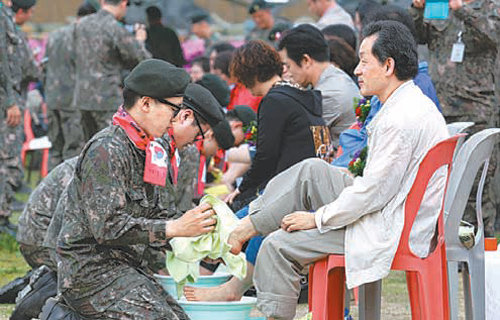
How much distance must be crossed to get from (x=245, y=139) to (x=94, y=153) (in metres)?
2.92

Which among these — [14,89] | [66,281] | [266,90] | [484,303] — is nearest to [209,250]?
[66,281]

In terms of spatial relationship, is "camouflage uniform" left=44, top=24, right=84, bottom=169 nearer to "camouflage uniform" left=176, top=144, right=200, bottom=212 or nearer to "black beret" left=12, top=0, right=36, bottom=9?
"black beret" left=12, top=0, right=36, bottom=9

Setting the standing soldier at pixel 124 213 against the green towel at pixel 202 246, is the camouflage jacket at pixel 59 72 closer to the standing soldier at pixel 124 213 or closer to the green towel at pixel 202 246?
the green towel at pixel 202 246

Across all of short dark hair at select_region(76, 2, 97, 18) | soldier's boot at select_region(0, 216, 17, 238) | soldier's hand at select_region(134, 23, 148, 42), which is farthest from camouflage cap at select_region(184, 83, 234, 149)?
short dark hair at select_region(76, 2, 97, 18)

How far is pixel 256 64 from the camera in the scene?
6.20 metres

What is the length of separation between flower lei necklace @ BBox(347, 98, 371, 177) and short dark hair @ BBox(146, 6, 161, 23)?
6.17 metres

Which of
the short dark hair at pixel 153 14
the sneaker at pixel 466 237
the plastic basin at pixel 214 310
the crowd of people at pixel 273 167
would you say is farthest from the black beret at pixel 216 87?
the short dark hair at pixel 153 14

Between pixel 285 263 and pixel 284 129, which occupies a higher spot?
pixel 284 129

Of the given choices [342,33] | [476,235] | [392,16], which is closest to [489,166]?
[342,33]

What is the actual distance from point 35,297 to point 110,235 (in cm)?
139

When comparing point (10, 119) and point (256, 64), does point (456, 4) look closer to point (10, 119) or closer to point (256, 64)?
point (256, 64)

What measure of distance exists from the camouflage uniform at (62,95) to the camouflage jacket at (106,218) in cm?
628

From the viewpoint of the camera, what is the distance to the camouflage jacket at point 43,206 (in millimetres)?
5484

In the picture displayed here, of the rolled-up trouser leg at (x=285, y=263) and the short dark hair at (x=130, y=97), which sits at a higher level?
the short dark hair at (x=130, y=97)
